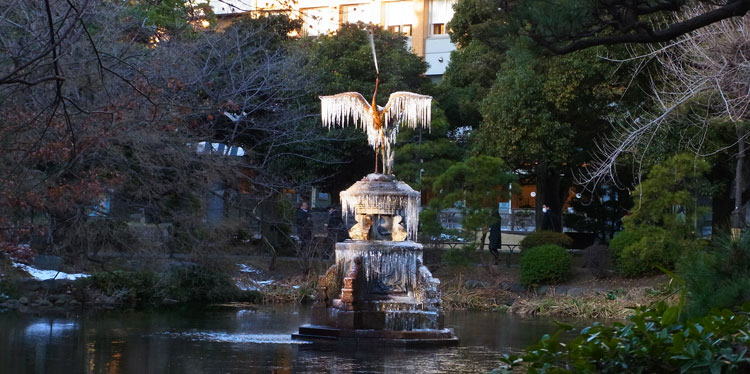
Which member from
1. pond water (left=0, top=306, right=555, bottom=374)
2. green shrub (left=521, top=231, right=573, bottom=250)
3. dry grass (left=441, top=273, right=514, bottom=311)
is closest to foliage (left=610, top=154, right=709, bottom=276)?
green shrub (left=521, top=231, right=573, bottom=250)

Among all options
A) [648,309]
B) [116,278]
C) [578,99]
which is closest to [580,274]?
[578,99]

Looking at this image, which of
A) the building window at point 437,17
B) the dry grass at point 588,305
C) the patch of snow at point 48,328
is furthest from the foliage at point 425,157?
the building window at point 437,17

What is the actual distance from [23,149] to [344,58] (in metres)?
21.6

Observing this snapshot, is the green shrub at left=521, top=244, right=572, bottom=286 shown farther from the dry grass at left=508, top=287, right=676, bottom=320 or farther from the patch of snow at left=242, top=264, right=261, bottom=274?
the patch of snow at left=242, top=264, right=261, bottom=274

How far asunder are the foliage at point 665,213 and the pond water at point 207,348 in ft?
20.7

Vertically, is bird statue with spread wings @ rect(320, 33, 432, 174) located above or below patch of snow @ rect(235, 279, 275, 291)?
above

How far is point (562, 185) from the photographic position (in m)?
40.9

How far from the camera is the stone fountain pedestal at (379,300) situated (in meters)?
16.1

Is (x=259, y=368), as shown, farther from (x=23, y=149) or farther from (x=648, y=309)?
(x=648, y=309)

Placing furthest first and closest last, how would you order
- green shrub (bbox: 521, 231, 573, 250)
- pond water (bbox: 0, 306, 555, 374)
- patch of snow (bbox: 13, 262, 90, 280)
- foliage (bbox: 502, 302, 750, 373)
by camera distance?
green shrub (bbox: 521, 231, 573, 250), patch of snow (bbox: 13, 262, 90, 280), pond water (bbox: 0, 306, 555, 374), foliage (bbox: 502, 302, 750, 373)

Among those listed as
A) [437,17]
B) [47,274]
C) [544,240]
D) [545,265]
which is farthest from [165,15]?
[437,17]

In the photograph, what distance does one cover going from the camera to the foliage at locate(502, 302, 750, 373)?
611 centimetres

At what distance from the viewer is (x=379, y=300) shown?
54.5 feet

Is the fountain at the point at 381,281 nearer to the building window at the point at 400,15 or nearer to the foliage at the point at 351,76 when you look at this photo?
the foliage at the point at 351,76
